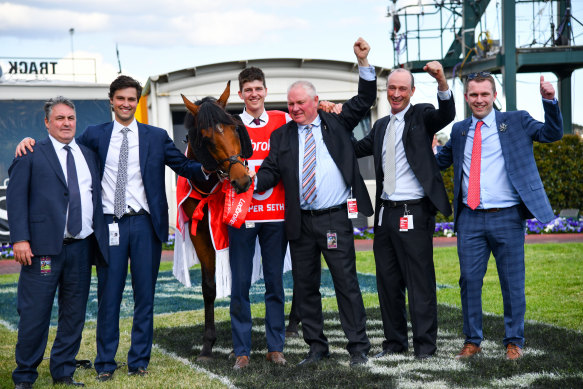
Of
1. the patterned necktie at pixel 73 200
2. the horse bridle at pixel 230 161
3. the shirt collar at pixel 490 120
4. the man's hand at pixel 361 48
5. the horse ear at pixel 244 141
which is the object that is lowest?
the patterned necktie at pixel 73 200

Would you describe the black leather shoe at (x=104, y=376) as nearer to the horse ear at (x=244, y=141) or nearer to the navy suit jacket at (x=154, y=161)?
the navy suit jacket at (x=154, y=161)

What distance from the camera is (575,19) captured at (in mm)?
17766

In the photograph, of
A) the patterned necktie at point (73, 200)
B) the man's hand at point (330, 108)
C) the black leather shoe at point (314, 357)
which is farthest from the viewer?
the man's hand at point (330, 108)

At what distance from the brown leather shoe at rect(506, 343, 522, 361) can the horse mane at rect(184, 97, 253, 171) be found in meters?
2.41

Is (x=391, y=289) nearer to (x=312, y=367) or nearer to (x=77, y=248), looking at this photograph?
(x=312, y=367)

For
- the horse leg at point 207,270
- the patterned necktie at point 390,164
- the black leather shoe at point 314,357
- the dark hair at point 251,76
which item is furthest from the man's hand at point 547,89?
the horse leg at point 207,270

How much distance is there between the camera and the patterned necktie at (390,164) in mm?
5061

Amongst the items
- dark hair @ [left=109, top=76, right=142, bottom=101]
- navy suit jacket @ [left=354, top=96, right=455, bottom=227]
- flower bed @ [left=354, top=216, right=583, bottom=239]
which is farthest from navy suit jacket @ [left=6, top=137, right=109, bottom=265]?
flower bed @ [left=354, top=216, right=583, bottom=239]

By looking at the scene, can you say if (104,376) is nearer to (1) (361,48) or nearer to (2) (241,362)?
(2) (241,362)

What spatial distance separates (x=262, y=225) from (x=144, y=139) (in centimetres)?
111

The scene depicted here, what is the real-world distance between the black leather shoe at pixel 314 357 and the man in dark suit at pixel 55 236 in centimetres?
166

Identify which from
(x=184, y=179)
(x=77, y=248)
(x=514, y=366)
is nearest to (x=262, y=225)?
(x=184, y=179)

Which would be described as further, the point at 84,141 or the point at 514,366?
the point at 84,141

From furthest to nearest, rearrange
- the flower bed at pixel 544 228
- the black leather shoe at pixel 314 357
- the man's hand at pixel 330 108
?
the flower bed at pixel 544 228, the man's hand at pixel 330 108, the black leather shoe at pixel 314 357
